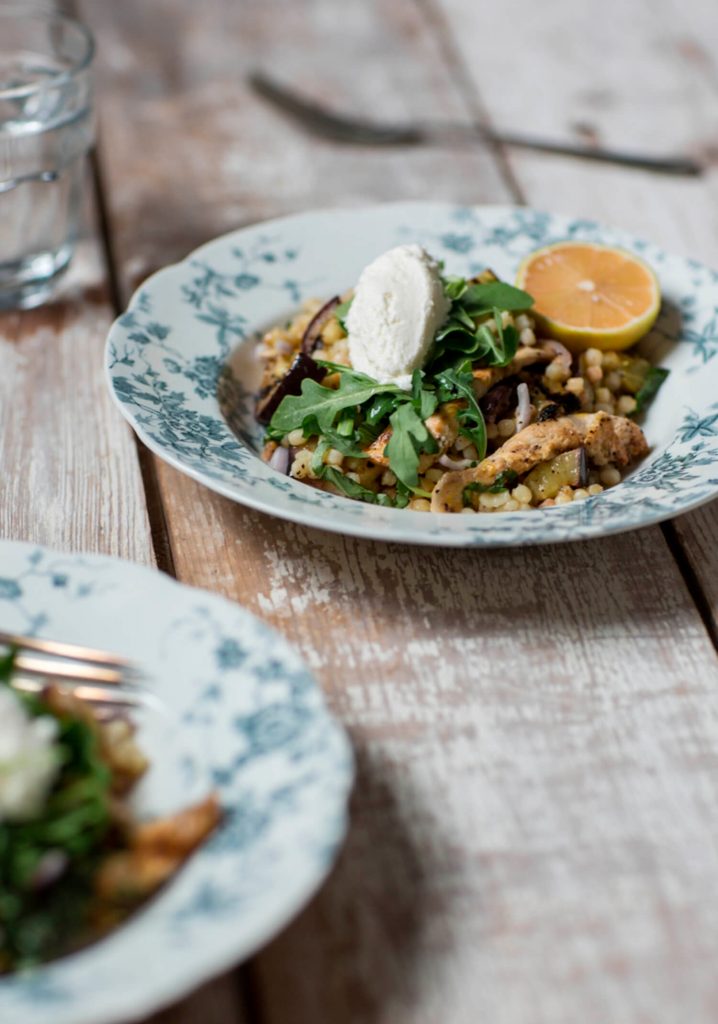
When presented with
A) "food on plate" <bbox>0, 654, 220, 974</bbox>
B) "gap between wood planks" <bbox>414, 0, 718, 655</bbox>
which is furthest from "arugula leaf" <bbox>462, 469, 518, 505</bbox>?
"food on plate" <bbox>0, 654, 220, 974</bbox>

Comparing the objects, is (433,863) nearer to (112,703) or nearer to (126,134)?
(112,703)

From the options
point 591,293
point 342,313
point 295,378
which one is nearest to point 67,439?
point 295,378

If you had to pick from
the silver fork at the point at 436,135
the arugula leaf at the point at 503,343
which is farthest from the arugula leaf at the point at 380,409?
the silver fork at the point at 436,135

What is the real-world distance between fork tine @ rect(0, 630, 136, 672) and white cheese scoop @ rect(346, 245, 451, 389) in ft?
2.60

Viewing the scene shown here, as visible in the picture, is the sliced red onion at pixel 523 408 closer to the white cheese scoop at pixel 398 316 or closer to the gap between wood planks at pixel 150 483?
the white cheese scoop at pixel 398 316

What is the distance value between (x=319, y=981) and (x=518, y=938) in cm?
25

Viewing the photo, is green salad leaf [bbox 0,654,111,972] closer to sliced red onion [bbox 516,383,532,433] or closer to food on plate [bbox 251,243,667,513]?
food on plate [bbox 251,243,667,513]

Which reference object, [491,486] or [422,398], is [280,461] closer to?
[422,398]

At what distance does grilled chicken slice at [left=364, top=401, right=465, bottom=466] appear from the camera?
2051 mm

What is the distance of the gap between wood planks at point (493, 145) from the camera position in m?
1.98

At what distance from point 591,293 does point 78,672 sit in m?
1.39

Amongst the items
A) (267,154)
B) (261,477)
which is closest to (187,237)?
(267,154)

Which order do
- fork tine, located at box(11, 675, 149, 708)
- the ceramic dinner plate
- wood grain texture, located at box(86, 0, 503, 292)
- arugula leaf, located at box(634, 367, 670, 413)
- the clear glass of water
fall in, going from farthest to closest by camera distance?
wood grain texture, located at box(86, 0, 503, 292) < the clear glass of water < arugula leaf, located at box(634, 367, 670, 413) < the ceramic dinner plate < fork tine, located at box(11, 675, 149, 708)

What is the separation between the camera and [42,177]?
2754 mm
